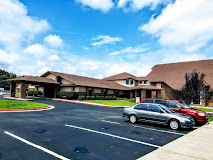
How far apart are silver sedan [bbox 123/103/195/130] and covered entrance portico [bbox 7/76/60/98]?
25550 mm

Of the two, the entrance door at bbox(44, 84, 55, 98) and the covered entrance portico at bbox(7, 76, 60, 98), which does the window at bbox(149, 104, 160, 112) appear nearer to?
the covered entrance portico at bbox(7, 76, 60, 98)

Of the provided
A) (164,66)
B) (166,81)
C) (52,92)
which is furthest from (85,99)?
(164,66)

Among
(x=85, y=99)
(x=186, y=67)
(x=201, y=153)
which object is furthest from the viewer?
(x=186, y=67)

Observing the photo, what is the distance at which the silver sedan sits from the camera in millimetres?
9570

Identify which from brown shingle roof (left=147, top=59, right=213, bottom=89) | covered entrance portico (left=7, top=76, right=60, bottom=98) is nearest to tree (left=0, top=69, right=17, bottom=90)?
covered entrance portico (left=7, top=76, right=60, bottom=98)

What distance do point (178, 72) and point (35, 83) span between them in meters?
33.4

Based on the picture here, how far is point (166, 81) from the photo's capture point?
35.7 m

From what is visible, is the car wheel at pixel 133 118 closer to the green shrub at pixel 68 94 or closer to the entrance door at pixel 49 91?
the green shrub at pixel 68 94

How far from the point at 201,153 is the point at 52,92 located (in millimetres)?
36147

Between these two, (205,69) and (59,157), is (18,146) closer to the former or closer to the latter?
(59,157)

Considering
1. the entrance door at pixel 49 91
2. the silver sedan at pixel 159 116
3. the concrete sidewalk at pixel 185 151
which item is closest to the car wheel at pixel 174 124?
the silver sedan at pixel 159 116

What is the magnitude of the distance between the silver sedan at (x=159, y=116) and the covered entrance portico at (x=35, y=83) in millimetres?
25550

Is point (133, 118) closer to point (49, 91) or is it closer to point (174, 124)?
point (174, 124)

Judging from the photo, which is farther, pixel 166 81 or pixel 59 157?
pixel 166 81
